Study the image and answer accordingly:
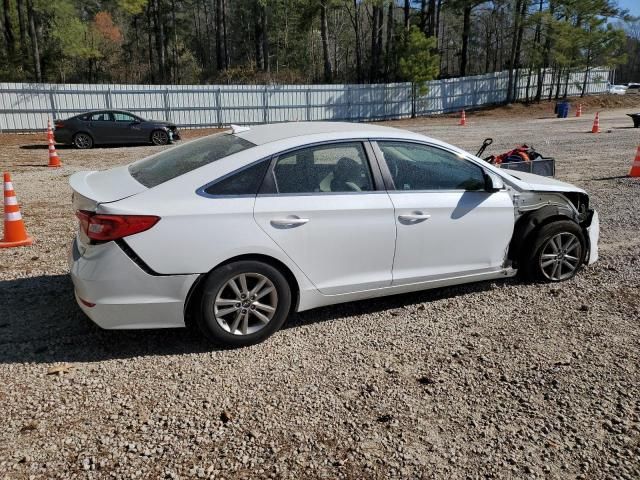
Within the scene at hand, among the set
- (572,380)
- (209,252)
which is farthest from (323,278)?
(572,380)

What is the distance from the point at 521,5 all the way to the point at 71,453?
46.5 m

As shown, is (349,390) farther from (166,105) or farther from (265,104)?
(265,104)

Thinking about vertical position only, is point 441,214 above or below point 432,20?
below

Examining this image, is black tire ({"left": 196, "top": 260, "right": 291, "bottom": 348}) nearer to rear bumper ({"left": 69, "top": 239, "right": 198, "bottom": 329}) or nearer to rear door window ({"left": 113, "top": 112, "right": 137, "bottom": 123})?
rear bumper ({"left": 69, "top": 239, "right": 198, "bottom": 329})

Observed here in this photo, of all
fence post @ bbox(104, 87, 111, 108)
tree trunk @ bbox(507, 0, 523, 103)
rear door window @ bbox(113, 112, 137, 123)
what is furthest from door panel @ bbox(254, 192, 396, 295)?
tree trunk @ bbox(507, 0, 523, 103)

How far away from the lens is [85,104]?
25375mm

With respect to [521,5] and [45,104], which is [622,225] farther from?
[521,5]

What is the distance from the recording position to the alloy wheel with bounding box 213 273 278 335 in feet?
12.4

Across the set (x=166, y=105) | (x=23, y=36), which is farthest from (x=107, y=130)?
(x=23, y=36)

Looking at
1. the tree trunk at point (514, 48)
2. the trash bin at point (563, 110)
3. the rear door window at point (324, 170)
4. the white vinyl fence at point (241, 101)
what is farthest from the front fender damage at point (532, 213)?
the tree trunk at point (514, 48)

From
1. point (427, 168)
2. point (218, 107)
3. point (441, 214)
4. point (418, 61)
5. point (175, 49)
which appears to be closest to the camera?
point (441, 214)

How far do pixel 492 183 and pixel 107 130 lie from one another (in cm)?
1708

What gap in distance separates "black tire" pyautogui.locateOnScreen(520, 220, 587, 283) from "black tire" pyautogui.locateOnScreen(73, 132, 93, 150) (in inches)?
675

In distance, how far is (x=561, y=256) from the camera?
5.19 meters
